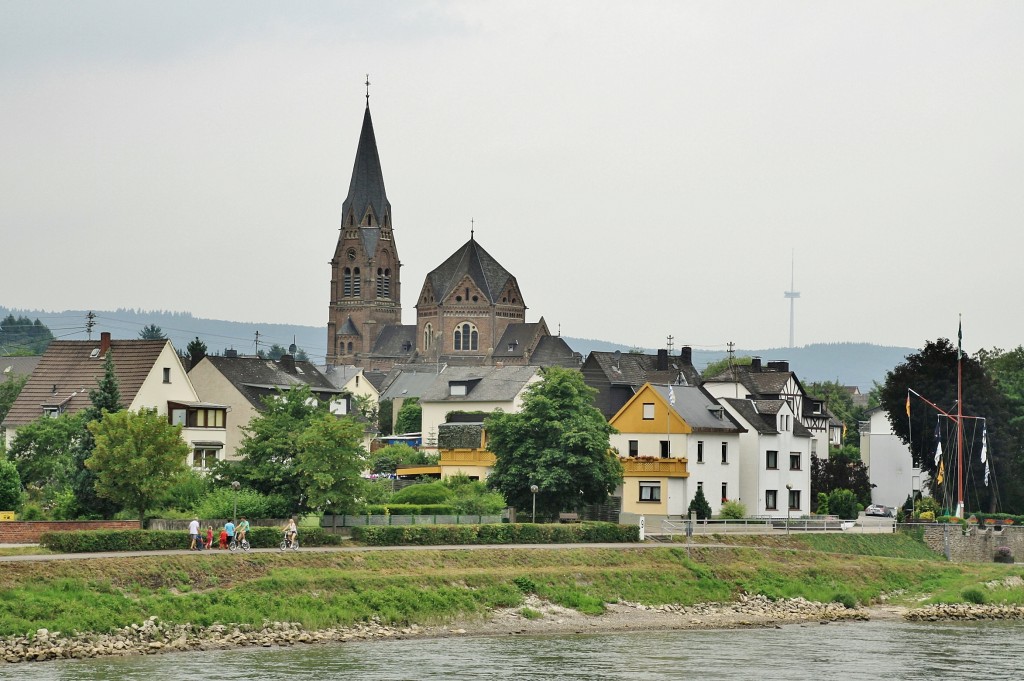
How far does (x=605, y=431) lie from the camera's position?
7600 centimetres

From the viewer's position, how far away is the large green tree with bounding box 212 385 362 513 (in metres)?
64.0

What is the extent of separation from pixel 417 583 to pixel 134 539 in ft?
31.7

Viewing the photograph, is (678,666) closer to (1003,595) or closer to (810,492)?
(1003,595)

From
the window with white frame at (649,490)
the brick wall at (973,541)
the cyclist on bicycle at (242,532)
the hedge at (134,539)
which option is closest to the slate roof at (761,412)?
the window with white frame at (649,490)

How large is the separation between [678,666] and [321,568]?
1362 cm

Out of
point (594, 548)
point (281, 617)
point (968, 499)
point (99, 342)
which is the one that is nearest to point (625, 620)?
point (594, 548)

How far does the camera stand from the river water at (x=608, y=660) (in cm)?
4447

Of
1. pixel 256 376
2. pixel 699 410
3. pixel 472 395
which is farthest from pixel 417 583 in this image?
pixel 472 395

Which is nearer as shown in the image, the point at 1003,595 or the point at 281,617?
the point at 281,617

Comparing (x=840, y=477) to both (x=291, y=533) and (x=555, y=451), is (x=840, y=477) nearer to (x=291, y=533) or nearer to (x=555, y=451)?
(x=555, y=451)

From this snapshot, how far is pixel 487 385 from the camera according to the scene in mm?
117000

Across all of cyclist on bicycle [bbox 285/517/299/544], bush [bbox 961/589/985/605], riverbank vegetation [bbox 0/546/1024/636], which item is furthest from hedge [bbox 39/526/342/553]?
bush [bbox 961/589/985/605]

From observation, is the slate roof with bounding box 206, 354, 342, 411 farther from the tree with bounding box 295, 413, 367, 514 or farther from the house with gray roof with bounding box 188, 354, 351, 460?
the tree with bounding box 295, 413, 367, 514

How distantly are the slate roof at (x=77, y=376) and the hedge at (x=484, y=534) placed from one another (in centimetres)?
2352
